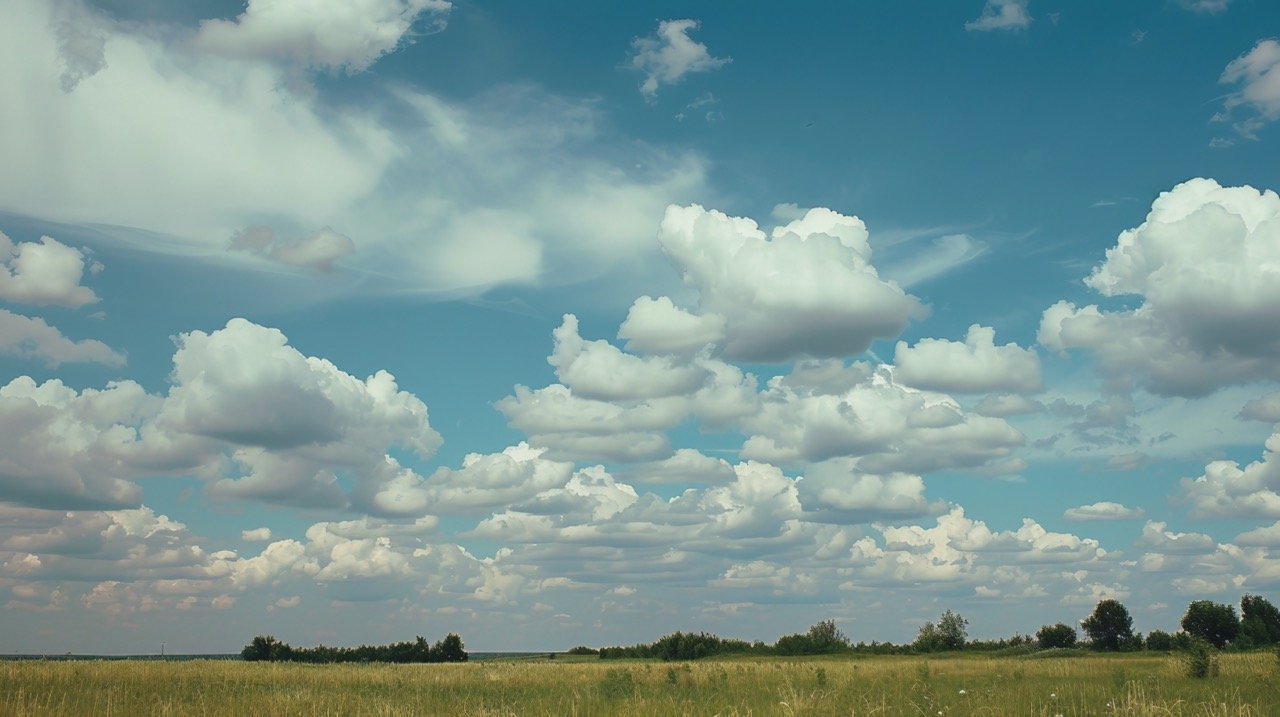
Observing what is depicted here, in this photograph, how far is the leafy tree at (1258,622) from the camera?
10431 cm

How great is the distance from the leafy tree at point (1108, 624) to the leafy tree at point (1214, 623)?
21.9 feet

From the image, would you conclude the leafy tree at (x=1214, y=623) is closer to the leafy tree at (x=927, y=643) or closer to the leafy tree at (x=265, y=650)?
the leafy tree at (x=927, y=643)

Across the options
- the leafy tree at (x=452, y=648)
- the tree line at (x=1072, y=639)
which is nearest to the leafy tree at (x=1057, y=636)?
the tree line at (x=1072, y=639)

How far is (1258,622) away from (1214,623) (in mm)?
5146

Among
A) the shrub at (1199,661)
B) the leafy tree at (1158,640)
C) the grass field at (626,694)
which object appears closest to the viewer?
the grass field at (626,694)

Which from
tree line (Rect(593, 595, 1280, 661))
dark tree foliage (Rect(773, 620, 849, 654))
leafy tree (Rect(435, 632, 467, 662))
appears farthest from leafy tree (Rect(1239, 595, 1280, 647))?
leafy tree (Rect(435, 632, 467, 662))

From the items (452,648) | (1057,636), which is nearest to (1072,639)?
(1057,636)

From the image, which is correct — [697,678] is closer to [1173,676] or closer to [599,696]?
[599,696]

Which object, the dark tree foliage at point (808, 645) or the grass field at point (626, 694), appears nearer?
the grass field at point (626, 694)

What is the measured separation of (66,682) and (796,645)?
304 ft

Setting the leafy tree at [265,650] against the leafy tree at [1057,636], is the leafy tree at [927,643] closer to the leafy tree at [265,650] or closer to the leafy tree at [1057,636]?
the leafy tree at [1057,636]

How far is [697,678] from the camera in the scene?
42.8m

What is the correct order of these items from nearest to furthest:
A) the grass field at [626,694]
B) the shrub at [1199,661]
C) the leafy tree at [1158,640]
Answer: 1. the grass field at [626,694]
2. the shrub at [1199,661]
3. the leafy tree at [1158,640]

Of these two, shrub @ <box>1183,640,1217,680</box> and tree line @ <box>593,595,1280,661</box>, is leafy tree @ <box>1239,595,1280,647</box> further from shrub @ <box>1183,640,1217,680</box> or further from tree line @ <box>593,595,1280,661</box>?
shrub @ <box>1183,640,1217,680</box>
